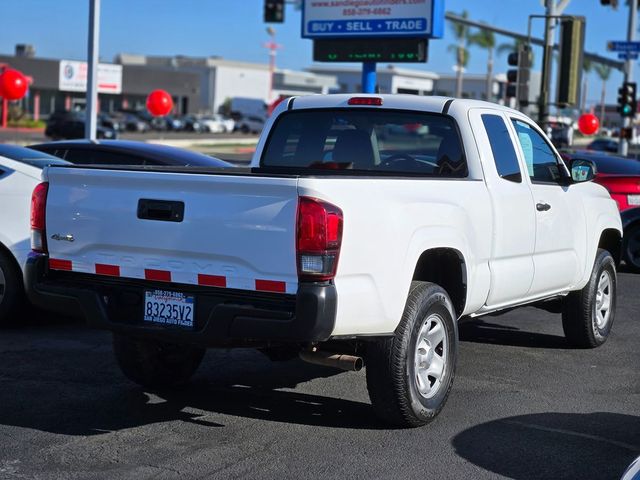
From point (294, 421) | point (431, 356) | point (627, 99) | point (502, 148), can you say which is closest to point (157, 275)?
point (294, 421)

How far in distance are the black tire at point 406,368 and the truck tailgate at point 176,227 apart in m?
0.82

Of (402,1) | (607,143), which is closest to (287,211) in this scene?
(402,1)

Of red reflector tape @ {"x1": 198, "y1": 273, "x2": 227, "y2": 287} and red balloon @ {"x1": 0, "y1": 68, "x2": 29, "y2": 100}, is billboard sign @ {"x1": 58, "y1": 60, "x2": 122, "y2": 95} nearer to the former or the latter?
red balloon @ {"x1": 0, "y1": 68, "x2": 29, "y2": 100}

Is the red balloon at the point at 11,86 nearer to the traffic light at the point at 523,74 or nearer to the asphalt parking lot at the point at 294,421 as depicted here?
the traffic light at the point at 523,74

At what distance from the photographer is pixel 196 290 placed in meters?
5.55

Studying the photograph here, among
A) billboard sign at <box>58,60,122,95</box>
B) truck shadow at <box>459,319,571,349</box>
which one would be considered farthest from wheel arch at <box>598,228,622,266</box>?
billboard sign at <box>58,60,122,95</box>

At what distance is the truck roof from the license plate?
7.70ft

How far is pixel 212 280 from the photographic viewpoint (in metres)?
Result: 5.48

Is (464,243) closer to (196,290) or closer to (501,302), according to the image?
(501,302)

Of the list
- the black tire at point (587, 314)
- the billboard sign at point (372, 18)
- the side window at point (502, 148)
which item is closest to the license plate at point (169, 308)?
the side window at point (502, 148)

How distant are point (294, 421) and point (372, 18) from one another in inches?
1038

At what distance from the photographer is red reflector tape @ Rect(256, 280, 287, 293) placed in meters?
5.29

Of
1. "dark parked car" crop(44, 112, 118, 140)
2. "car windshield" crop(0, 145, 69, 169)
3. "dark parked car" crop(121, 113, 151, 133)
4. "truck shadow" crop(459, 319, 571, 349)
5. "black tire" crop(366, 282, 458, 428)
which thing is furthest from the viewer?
"dark parked car" crop(121, 113, 151, 133)

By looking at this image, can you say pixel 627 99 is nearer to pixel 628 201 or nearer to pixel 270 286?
pixel 628 201
